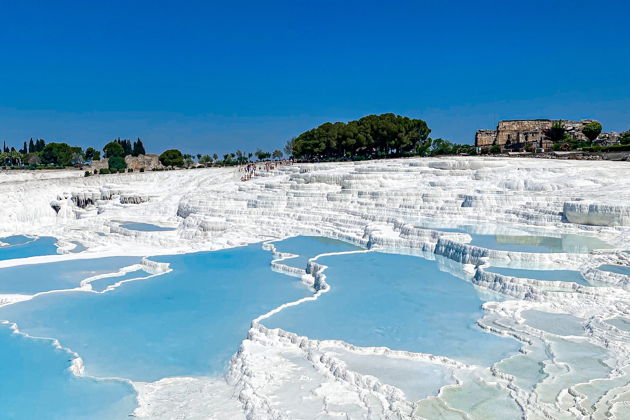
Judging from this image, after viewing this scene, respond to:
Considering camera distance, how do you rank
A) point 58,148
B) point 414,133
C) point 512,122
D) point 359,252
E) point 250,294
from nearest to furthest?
point 250,294
point 359,252
point 414,133
point 512,122
point 58,148

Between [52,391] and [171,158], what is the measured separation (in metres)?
42.5

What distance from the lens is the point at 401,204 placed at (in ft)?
61.6

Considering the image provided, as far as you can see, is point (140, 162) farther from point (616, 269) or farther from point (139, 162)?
point (616, 269)

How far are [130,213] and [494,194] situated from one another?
13600mm

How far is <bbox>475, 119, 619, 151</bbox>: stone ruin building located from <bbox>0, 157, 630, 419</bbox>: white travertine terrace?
1152 centimetres

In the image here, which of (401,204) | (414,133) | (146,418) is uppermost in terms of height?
(414,133)

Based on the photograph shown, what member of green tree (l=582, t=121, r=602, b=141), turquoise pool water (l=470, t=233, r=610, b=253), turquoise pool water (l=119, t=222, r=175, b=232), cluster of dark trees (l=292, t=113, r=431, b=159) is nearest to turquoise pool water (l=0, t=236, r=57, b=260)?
turquoise pool water (l=119, t=222, r=175, b=232)

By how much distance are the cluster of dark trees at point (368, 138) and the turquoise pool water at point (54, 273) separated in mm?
25672

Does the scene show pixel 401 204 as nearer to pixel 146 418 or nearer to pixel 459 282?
pixel 459 282

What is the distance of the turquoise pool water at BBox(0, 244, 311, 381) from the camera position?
723cm

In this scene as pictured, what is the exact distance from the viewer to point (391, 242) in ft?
46.2

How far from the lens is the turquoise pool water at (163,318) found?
285 inches

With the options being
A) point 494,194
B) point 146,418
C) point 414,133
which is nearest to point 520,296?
point 146,418

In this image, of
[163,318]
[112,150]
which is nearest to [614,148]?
[163,318]
